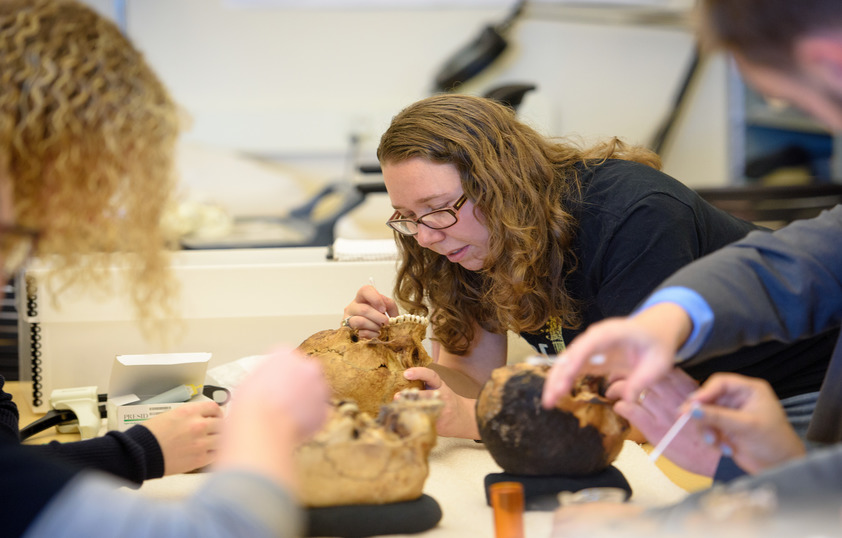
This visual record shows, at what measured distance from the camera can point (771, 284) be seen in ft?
3.34

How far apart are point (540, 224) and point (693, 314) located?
0.56 meters

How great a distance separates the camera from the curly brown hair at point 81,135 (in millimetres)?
797

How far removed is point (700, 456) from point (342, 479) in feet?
1.59

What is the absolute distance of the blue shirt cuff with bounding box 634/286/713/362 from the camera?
94cm

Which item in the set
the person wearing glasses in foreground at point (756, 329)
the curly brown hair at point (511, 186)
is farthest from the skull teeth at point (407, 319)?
the person wearing glasses in foreground at point (756, 329)

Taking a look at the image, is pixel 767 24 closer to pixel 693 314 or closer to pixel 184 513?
pixel 693 314

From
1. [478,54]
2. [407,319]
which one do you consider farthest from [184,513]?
[478,54]

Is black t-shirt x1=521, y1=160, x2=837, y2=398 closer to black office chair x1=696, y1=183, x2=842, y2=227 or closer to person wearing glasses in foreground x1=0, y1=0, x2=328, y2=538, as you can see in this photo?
person wearing glasses in foreground x1=0, y1=0, x2=328, y2=538

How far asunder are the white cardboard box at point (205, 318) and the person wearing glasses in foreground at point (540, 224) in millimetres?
400

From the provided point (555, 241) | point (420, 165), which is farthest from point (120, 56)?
point (555, 241)

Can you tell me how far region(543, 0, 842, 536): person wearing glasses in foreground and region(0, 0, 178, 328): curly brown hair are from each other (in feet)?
1.73

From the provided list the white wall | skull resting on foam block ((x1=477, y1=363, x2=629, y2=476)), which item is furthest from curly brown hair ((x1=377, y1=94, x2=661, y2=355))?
the white wall

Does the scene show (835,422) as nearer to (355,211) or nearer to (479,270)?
(479,270)

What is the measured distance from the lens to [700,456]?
41.1 inches
